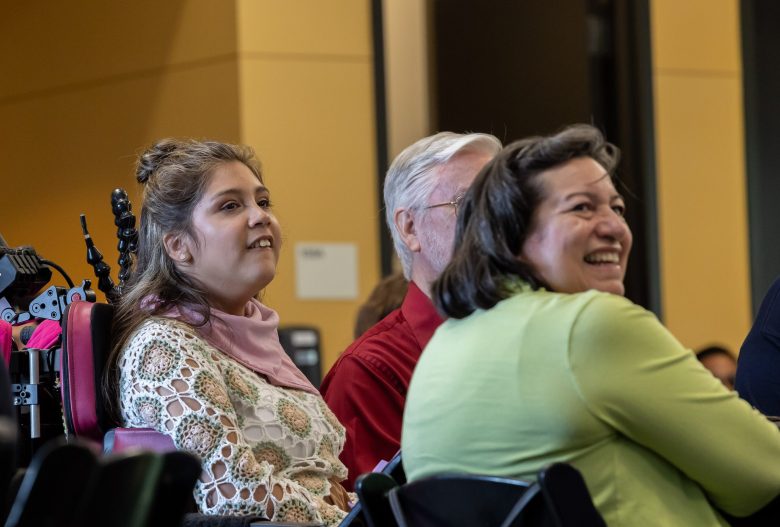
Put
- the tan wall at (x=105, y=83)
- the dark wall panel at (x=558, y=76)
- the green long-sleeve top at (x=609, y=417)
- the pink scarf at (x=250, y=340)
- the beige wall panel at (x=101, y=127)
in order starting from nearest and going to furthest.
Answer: the green long-sleeve top at (x=609, y=417) < the pink scarf at (x=250, y=340) < the beige wall panel at (x=101, y=127) < the tan wall at (x=105, y=83) < the dark wall panel at (x=558, y=76)

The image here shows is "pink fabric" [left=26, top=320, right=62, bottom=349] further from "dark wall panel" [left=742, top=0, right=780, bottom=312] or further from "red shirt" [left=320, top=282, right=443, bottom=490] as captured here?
"dark wall panel" [left=742, top=0, right=780, bottom=312]

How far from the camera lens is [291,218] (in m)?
5.71

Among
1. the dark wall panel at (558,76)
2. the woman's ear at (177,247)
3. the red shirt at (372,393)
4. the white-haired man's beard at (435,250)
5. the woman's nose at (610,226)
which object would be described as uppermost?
the dark wall panel at (558,76)

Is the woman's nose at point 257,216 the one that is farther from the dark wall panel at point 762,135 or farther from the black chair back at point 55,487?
the dark wall panel at point 762,135

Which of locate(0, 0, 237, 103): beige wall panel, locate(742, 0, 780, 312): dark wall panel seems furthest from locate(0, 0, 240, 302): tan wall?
locate(742, 0, 780, 312): dark wall panel

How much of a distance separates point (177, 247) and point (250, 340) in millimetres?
231

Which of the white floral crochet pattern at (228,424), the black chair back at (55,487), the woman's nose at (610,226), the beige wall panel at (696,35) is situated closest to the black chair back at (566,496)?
the woman's nose at (610,226)

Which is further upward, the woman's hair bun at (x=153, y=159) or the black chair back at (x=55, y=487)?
the woman's hair bun at (x=153, y=159)

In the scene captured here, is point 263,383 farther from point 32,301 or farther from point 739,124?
point 739,124

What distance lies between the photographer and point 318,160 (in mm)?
5762

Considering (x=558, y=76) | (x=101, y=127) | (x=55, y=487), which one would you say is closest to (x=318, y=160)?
→ (x=101, y=127)

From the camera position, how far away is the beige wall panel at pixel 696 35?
20.6 ft

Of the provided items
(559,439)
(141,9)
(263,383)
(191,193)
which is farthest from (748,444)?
(141,9)

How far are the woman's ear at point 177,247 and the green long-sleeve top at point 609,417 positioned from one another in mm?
955
